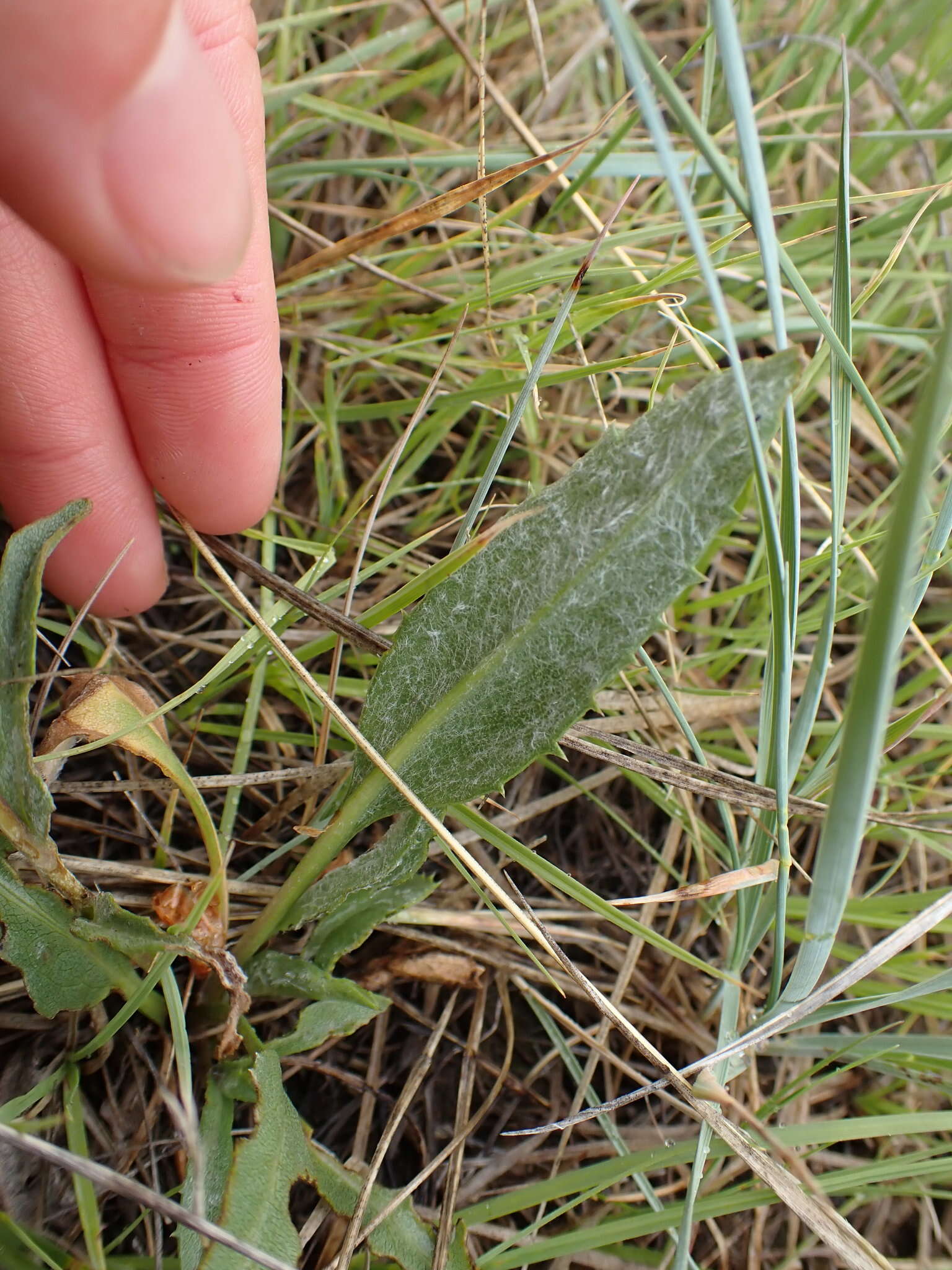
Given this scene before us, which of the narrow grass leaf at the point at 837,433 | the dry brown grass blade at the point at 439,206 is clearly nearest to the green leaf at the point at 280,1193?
the narrow grass leaf at the point at 837,433

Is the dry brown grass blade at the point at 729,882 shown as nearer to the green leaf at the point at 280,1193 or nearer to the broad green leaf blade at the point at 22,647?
the green leaf at the point at 280,1193

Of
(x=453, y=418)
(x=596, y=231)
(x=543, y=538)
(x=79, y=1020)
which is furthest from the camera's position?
(x=596, y=231)

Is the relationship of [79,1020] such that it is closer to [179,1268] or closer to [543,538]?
[179,1268]

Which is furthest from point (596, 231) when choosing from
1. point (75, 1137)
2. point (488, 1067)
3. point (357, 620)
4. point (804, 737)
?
point (75, 1137)

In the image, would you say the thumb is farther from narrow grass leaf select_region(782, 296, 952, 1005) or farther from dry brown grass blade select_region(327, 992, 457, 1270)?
dry brown grass blade select_region(327, 992, 457, 1270)

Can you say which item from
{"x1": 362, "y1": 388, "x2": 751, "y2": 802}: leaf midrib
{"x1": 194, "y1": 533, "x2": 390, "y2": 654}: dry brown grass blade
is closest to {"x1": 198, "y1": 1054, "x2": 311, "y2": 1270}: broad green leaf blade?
{"x1": 362, "y1": 388, "x2": 751, "y2": 802}: leaf midrib
